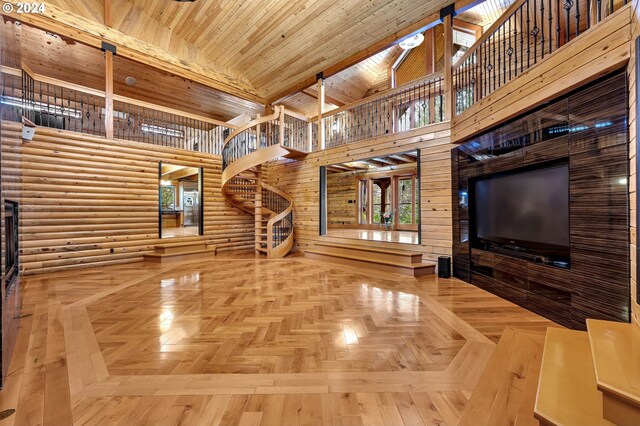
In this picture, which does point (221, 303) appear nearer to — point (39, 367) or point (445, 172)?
point (39, 367)

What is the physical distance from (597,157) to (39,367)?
472 centimetres

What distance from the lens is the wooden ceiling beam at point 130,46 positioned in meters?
5.40

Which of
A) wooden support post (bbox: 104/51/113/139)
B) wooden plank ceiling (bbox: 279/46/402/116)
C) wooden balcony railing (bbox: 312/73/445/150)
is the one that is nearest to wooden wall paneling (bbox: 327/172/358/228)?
wooden balcony railing (bbox: 312/73/445/150)

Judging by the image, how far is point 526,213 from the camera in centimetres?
337

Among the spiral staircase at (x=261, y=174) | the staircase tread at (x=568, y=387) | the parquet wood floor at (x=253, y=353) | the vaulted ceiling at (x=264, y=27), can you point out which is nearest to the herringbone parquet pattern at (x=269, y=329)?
the parquet wood floor at (x=253, y=353)

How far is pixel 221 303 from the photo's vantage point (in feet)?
11.0

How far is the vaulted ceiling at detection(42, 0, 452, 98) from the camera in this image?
5.76m

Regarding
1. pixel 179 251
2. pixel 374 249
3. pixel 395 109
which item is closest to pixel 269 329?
pixel 374 249

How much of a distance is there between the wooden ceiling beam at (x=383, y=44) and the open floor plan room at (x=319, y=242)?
0.04 meters

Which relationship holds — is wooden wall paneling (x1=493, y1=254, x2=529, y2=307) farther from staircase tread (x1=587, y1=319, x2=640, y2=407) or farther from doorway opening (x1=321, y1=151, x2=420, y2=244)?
doorway opening (x1=321, y1=151, x2=420, y2=244)

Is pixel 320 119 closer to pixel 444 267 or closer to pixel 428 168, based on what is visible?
pixel 428 168

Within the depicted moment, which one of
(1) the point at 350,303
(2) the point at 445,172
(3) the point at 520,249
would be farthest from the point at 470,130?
(1) the point at 350,303

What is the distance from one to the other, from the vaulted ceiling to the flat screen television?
3739 millimetres

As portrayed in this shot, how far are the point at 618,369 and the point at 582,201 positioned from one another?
182 centimetres
